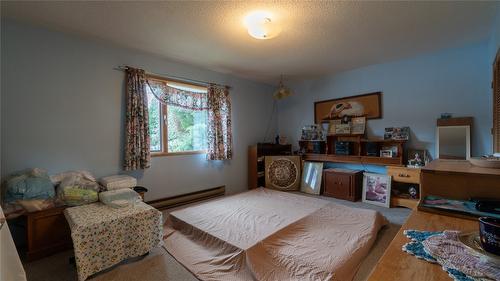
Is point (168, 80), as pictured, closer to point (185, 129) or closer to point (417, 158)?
point (185, 129)

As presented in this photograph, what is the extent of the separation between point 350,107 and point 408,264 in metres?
3.86

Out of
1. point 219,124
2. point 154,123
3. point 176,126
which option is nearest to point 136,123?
point 154,123

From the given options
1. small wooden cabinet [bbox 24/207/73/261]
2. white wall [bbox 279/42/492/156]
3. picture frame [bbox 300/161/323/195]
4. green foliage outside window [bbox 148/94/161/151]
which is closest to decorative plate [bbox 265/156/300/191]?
picture frame [bbox 300/161/323/195]

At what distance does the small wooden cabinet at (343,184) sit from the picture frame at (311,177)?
12 centimetres

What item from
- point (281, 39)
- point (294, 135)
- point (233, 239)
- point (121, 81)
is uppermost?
point (281, 39)

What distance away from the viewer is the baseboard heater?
3.32 meters

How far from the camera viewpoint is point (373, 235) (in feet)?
7.36

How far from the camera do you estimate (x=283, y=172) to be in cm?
440

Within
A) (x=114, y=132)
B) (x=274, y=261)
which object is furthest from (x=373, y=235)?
(x=114, y=132)

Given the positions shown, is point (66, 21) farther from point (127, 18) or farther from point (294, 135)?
point (294, 135)

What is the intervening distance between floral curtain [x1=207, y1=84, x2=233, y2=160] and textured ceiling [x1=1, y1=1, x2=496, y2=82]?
68 centimetres

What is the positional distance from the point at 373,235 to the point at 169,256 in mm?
2038

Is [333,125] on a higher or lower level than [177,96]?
lower

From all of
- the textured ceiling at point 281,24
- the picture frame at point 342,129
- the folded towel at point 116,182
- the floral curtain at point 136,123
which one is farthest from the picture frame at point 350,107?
the folded towel at point 116,182
